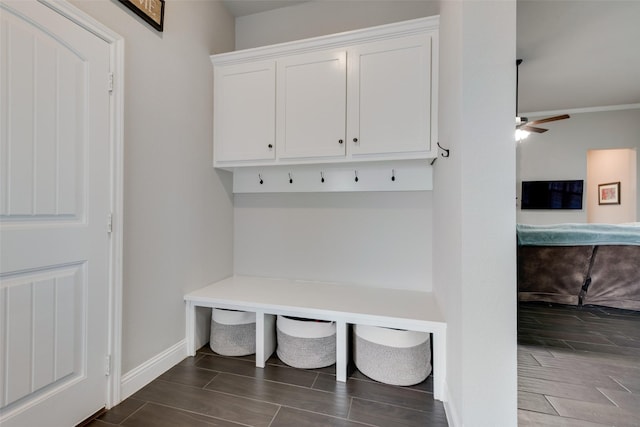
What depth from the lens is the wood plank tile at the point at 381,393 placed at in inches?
59.1

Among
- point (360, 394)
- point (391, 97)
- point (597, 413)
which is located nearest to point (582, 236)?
point (597, 413)

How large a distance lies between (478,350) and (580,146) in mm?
5474

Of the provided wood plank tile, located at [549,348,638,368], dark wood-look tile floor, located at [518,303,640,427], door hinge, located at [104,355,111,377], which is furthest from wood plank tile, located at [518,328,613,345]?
door hinge, located at [104,355,111,377]

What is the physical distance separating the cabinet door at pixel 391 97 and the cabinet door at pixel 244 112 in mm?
587

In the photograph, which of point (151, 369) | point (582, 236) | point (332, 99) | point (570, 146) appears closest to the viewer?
point (151, 369)

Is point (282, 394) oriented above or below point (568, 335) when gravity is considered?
below

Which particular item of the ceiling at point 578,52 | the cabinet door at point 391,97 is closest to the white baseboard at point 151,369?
the cabinet door at point 391,97

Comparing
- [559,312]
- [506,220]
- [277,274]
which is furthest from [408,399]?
[559,312]

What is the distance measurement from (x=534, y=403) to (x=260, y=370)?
150 centimetres

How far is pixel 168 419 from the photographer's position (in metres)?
1.38

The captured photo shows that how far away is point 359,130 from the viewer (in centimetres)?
187

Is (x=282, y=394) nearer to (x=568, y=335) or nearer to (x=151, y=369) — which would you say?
(x=151, y=369)

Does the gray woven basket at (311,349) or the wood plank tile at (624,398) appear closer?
the wood plank tile at (624,398)

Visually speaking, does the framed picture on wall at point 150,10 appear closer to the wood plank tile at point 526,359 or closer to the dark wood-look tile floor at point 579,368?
the dark wood-look tile floor at point 579,368
